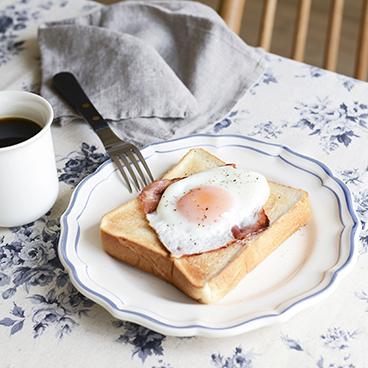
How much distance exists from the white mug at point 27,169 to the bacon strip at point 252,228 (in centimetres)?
29

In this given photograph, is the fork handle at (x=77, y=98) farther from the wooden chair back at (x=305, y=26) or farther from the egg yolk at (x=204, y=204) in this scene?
the wooden chair back at (x=305, y=26)

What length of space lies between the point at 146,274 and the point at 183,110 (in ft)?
1.32

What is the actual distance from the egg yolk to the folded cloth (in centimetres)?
26

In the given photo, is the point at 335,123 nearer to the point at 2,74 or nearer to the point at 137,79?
the point at 137,79

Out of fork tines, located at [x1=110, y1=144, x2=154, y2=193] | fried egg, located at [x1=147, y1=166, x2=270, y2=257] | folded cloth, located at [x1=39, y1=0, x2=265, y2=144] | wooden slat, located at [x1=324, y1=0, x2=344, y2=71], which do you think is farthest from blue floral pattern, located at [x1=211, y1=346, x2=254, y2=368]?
wooden slat, located at [x1=324, y1=0, x2=344, y2=71]

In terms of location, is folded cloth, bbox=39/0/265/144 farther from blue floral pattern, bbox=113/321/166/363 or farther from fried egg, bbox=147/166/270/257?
blue floral pattern, bbox=113/321/166/363

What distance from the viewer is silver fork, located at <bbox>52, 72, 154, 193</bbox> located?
109 centimetres

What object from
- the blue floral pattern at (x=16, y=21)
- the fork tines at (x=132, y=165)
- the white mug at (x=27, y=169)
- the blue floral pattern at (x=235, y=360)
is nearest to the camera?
the blue floral pattern at (x=235, y=360)

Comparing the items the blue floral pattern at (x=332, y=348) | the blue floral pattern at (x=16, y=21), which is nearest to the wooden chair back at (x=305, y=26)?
the blue floral pattern at (x=16, y=21)

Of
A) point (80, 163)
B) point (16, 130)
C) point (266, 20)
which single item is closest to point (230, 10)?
point (266, 20)

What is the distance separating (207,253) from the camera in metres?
0.92

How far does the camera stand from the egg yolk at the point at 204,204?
3.08ft

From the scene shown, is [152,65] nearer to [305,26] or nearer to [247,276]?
[305,26]

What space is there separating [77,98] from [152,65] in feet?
0.49
